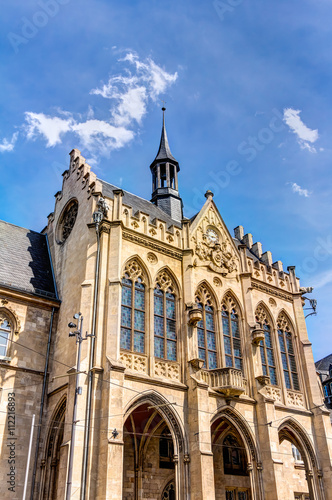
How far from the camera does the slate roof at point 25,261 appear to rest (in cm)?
2523

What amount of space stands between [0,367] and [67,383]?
3.22m

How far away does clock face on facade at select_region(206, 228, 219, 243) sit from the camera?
29.6 metres

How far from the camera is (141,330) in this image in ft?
78.0

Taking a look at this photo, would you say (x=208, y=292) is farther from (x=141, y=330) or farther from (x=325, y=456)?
(x=325, y=456)

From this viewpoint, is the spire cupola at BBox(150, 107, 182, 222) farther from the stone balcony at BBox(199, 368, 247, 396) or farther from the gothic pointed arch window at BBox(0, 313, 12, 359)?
the gothic pointed arch window at BBox(0, 313, 12, 359)

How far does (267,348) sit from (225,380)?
235 inches

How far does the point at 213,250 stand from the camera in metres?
29.0

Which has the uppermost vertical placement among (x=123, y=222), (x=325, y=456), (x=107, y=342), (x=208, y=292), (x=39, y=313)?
(x=123, y=222)

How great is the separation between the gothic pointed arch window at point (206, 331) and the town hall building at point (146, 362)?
8 cm

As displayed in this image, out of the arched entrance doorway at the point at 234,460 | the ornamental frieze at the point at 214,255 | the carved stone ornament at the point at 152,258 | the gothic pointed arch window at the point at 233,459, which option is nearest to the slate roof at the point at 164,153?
the ornamental frieze at the point at 214,255

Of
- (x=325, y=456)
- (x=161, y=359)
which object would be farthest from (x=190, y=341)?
(x=325, y=456)

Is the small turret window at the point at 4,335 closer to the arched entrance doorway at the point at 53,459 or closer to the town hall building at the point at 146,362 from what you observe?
the town hall building at the point at 146,362

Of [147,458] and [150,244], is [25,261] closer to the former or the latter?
[150,244]

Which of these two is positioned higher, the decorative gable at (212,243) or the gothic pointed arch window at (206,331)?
the decorative gable at (212,243)
